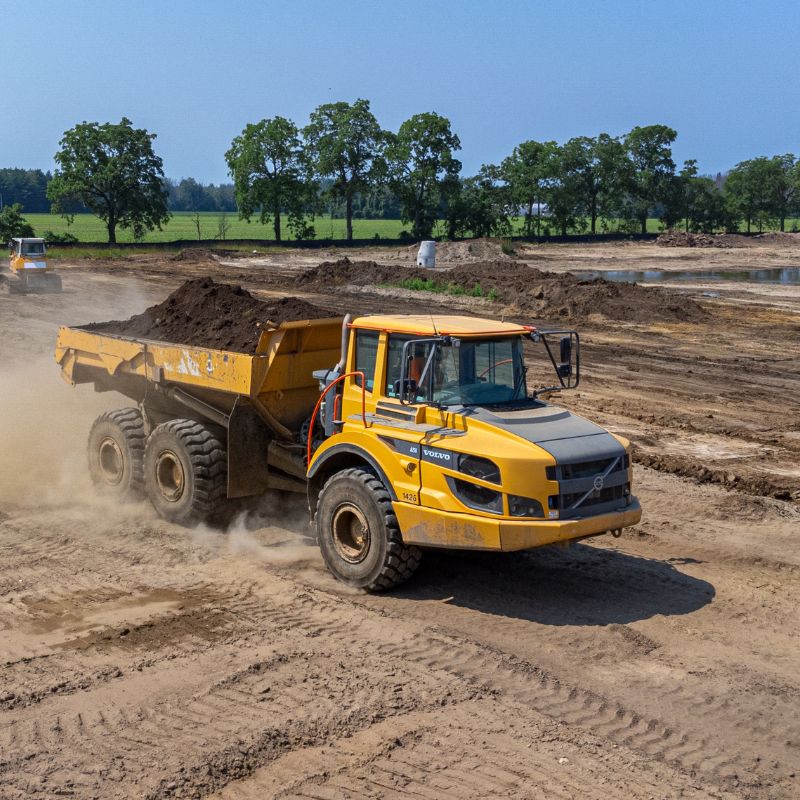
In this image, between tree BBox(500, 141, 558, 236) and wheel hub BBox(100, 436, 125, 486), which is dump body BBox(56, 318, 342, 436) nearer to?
wheel hub BBox(100, 436, 125, 486)

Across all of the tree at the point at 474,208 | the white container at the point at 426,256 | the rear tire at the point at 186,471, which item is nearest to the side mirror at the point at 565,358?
the rear tire at the point at 186,471

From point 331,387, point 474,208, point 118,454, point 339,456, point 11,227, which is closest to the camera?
point 339,456

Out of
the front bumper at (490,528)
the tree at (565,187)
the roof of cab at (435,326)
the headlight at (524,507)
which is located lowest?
the front bumper at (490,528)

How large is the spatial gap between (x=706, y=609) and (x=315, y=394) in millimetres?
4532

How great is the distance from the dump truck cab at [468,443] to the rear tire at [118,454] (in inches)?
125

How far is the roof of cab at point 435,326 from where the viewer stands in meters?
8.84

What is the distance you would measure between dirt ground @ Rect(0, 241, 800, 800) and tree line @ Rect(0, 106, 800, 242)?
55435mm

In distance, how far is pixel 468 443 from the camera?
27.4 feet

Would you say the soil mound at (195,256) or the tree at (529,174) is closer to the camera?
the soil mound at (195,256)

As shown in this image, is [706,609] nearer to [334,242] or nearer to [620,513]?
[620,513]

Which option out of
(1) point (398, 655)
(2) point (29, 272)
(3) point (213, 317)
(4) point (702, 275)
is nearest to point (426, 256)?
(4) point (702, 275)

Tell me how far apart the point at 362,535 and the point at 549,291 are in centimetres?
2399

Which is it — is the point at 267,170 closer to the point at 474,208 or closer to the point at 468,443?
the point at 474,208

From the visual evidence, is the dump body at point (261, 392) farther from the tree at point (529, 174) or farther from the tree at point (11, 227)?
the tree at point (529, 174)
